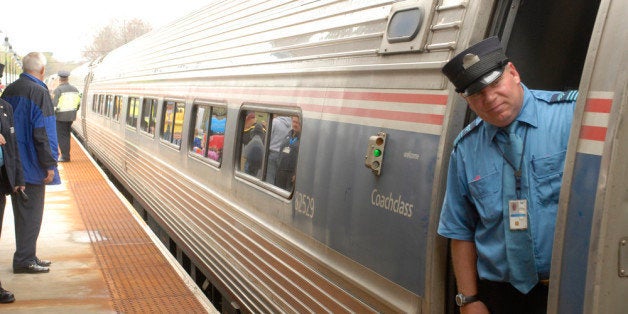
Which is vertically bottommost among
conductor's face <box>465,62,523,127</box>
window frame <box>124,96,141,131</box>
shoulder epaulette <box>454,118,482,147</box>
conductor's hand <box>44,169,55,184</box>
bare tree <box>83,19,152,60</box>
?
conductor's hand <box>44,169,55,184</box>

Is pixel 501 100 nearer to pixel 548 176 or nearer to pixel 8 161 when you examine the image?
pixel 548 176

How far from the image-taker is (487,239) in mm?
2518

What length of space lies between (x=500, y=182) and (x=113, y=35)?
80087mm

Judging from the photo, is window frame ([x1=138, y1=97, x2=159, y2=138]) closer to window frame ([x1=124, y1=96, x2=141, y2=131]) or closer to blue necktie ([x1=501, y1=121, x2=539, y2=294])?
window frame ([x1=124, y1=96, x2=141, y2=131])

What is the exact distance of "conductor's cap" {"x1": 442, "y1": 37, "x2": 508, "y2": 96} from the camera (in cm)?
237

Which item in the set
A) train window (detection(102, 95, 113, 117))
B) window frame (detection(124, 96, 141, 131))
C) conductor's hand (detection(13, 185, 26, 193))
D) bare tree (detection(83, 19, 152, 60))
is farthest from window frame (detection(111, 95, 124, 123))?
bare tree (detection(83, 19, 152, 60))

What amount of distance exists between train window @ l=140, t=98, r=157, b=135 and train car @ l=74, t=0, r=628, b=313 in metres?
3.50

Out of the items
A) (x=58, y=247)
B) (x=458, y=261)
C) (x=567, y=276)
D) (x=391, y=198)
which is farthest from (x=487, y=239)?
(x=58, y=247)

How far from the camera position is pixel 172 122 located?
8.29 meters

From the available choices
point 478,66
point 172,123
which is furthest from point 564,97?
point 172,123

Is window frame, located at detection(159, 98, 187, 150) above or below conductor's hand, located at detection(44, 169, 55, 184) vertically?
above

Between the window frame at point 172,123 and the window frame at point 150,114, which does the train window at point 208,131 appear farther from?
the window frame at point 150,114

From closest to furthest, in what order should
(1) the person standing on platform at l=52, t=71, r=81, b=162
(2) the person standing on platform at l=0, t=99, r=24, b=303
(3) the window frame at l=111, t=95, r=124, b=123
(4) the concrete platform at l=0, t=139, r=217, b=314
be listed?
(2) the person standing on platform at l=0, t=99, r=24, b=303 < (4) the concrete platform at l=0, t=139, r=217, b=314 < (3) the window frame at l=111, t=95, r=124, b=123 < (1) the person standing on platform at l=52, t=71, r=81, b=162

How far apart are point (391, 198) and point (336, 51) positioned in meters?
1.12
